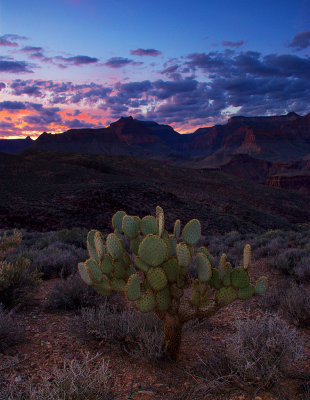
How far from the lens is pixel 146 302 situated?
2.73 metres

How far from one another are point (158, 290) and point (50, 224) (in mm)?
18177

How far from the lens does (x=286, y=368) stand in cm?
255

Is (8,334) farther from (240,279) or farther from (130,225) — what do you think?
(240,279)

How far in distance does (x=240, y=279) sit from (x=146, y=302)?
0.94 m

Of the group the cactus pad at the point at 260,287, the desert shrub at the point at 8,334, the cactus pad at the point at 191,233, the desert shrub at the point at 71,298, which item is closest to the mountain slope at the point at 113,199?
the desert shrub at the point at 71,298

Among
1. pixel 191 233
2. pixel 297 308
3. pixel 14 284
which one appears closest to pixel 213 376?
pixel 191 233

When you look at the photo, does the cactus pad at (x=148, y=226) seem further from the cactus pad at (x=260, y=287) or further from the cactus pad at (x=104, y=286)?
the cactus pad at (x=260, y=287)

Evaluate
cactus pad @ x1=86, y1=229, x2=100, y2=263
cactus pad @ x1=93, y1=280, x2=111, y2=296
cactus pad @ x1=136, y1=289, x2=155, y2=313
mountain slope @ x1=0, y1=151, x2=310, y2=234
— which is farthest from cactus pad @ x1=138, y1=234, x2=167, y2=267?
mountain slope @ x1=0, y1=151, x2=310, y2=234

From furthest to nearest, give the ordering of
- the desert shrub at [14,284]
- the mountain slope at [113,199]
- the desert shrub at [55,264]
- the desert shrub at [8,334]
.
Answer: the mountain slope at [113,199] → the desert shrub at [55,264] → the desert shrub at [14,284] → the desert shrub at [8,334]

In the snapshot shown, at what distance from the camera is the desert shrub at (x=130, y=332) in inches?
117

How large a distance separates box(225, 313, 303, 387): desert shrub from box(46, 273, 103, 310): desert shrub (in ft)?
8.06

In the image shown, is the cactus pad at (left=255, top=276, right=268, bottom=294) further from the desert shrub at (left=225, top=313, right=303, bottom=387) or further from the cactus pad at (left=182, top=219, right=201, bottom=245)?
the cactus pad at (left=182, top=219, right=201, bottom=245)

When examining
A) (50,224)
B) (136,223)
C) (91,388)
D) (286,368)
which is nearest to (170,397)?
(91,388)

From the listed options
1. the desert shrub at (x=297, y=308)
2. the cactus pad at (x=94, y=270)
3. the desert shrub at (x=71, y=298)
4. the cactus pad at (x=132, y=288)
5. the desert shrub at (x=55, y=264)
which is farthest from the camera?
the desert shrub at (x=55, y=264)
